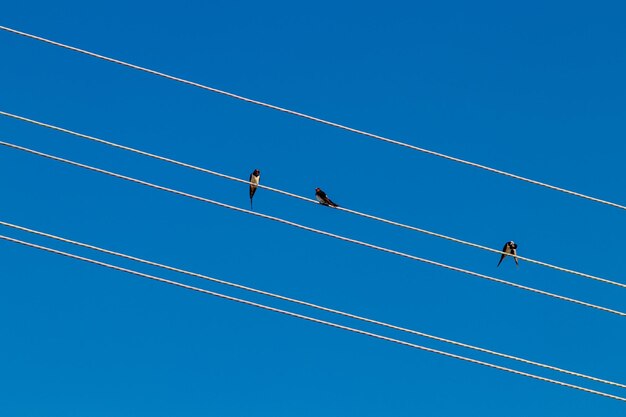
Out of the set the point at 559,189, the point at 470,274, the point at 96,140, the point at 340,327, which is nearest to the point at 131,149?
the point at 96,140

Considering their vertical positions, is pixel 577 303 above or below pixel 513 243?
below

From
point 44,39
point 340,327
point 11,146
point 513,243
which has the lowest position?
point 340,327

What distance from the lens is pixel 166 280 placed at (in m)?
11.0

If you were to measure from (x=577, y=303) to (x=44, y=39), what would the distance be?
18.8 feet

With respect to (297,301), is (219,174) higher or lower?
higher

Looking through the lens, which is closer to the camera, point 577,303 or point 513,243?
point 577,303

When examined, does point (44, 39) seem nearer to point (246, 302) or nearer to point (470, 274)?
point (246, 302)

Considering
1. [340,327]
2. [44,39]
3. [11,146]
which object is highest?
[44,39]

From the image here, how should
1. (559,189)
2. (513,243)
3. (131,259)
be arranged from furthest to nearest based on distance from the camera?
1. (513,243)
2. (559,189)
3. (131,259)

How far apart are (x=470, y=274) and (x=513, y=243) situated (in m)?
11.1

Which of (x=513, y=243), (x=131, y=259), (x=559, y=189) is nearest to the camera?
(x=131, y=259)

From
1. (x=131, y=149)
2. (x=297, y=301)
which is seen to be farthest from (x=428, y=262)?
(x=131, y=149)

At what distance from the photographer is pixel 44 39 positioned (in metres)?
11.4

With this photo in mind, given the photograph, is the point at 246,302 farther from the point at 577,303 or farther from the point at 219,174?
the point at 577,303
